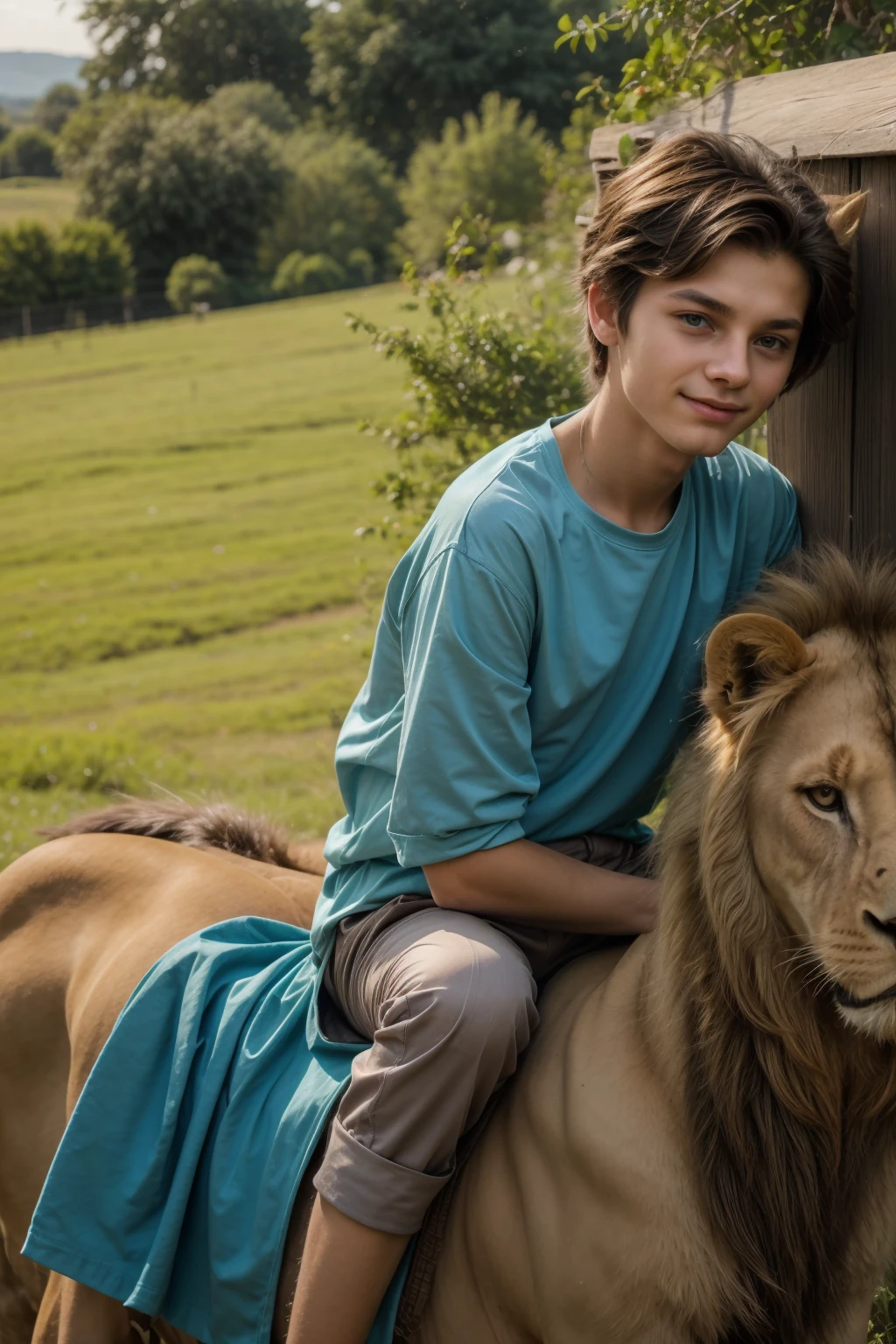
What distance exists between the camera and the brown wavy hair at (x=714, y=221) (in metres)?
2.07

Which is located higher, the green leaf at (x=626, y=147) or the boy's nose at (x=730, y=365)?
the green leaf at (x=626, y=147)

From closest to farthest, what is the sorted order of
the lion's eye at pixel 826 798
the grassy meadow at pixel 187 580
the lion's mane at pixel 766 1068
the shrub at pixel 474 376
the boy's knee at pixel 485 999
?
the lion's eye at pixel 826 798, the lion's mane at pixel 766 1068, the boy's knee at pixel 485 999, the shrub at pixel 474 376, the grassy meadow at pixel 187 580

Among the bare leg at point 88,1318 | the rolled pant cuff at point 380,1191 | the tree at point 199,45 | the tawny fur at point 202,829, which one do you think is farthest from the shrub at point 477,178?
the tree at point 199,45

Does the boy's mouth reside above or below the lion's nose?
above

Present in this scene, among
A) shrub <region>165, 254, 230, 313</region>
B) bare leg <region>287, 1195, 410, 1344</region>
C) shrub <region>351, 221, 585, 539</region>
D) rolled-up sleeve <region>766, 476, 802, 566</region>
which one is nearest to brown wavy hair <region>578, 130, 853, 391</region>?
rolled-up sleeve <region>766, 476, 802, 566</region>

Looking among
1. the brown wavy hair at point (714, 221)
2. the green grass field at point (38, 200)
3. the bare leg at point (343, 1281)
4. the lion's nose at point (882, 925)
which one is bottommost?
the bare leg at point (343, 1281)

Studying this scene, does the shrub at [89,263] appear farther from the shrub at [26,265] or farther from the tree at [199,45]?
the tree at [199,45]

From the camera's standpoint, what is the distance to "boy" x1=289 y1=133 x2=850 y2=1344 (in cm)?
208

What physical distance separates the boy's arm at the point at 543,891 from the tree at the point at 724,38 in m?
1.77

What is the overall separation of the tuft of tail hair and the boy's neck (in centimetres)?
137

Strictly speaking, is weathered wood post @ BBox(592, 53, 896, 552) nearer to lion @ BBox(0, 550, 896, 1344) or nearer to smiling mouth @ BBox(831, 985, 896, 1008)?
lion @ BBox(0, 550, 896, 1344)

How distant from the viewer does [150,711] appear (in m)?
8.96

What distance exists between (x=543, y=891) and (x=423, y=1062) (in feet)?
1.13

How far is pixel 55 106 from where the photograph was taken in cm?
10219
